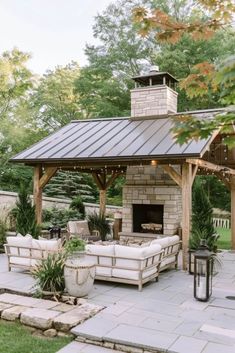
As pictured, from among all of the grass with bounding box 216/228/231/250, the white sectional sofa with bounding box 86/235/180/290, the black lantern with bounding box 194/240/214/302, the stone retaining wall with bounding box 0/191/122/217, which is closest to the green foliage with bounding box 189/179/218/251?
the white sectional sofa with bounding box 86/235/180/290

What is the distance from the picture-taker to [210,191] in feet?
64.4

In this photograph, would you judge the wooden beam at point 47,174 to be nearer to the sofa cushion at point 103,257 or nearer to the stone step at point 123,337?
the sofa cushion at point 103,257

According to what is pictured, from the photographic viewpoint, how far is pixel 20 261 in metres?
7.98

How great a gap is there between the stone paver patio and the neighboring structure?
200cm

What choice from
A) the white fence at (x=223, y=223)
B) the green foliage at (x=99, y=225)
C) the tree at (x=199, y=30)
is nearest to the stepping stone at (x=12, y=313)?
the tree at (x=199, y=30)

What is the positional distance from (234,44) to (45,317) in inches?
629

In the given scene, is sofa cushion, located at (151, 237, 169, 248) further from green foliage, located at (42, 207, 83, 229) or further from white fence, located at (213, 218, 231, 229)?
white fence, located at (213, 218, 231, 229)

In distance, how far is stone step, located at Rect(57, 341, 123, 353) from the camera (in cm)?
447

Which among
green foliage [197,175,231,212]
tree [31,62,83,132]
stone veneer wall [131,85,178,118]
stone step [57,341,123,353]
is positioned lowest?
stone step [57,341,123,353]

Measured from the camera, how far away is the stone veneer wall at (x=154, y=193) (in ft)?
37.7

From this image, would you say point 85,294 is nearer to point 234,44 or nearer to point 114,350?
point 114,350

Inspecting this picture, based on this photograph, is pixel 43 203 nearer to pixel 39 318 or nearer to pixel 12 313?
pixel 12 313

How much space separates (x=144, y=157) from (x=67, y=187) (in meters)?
12.8

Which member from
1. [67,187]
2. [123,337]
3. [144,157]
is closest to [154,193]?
[144,157]
